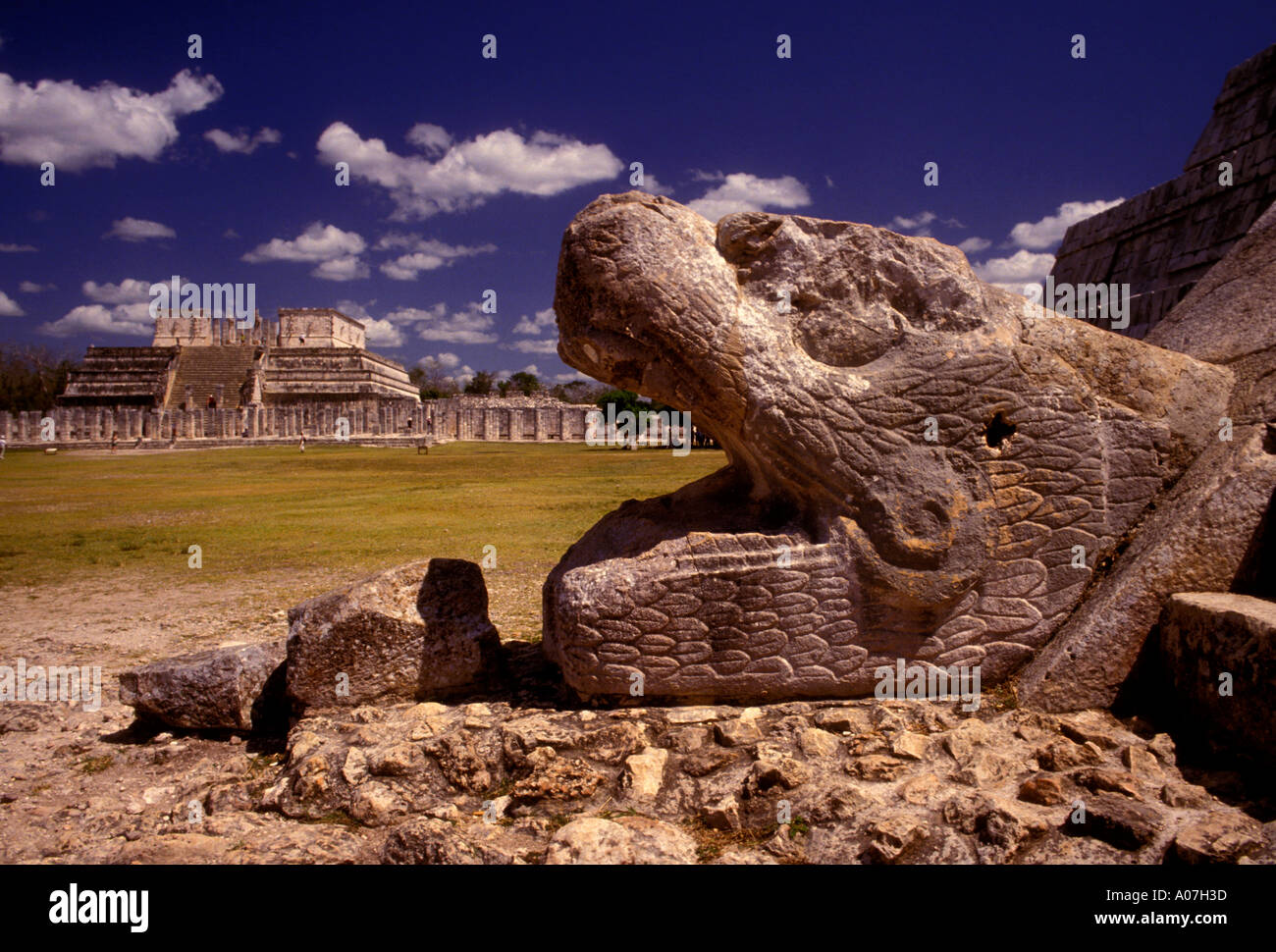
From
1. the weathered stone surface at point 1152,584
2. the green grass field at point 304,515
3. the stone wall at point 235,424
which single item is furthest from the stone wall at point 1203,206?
the stone wall at point 235,424

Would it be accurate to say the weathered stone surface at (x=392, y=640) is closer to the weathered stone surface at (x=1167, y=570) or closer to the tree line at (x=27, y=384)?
the weathered stone surface at (x=1167, y=570)

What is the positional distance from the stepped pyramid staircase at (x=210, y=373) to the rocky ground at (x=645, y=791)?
34875mm

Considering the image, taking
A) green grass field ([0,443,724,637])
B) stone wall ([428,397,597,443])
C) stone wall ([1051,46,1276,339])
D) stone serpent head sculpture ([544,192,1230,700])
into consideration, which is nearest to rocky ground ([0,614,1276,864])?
stone serpent head sculpture ([544,192,1230,700])

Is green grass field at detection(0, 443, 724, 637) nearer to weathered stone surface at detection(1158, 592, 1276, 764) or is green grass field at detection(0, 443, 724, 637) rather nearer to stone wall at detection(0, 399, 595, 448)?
weathered stone surface at detection(1158, 592, 1276, 764)

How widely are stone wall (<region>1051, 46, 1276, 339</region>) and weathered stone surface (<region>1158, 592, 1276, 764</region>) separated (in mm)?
4920

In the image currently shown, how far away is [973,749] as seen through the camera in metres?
2.82

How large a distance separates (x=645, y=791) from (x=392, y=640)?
4.47 ft

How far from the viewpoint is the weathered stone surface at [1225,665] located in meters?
→ 2.51

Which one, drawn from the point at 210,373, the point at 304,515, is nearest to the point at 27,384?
the point at 210,373

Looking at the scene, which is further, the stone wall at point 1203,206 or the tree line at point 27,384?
the tree line at point 27,384

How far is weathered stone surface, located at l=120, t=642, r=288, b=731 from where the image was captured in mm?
3445
